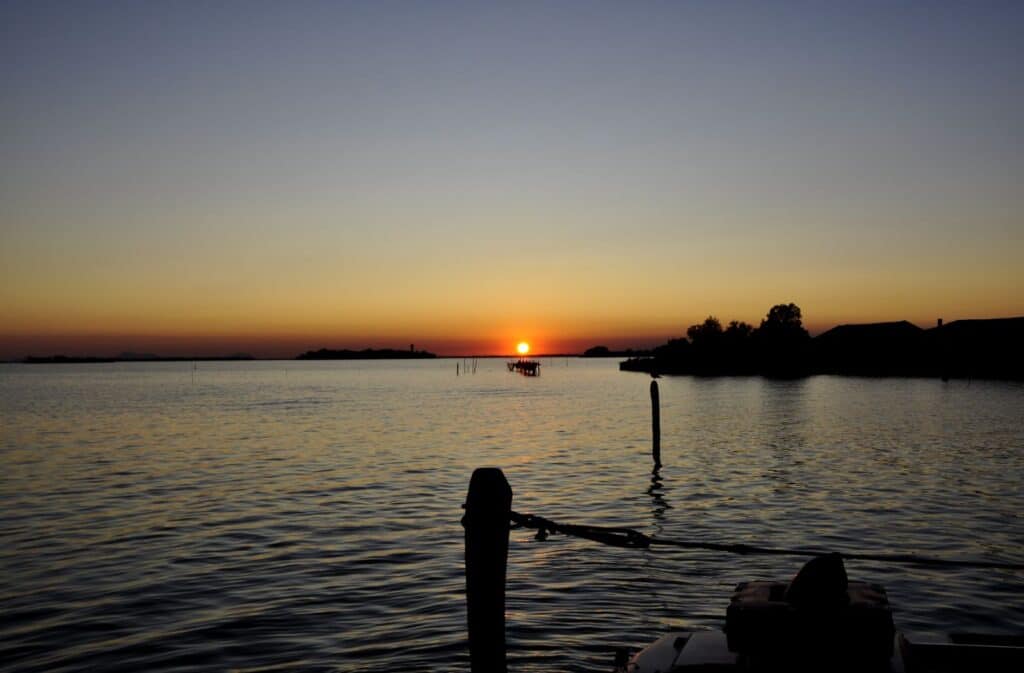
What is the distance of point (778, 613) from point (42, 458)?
43.6 meters

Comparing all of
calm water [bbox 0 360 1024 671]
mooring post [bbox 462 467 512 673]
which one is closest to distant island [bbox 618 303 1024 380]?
calm water [bbox 0 360 1024 671]

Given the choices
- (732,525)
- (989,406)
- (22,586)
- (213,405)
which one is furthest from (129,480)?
(989,406)

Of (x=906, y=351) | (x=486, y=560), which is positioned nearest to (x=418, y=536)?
(x=486, y=560)

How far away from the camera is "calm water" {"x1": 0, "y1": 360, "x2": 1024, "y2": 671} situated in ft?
45.3

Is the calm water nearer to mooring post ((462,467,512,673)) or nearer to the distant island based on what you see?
mooring post ((462,467,512,673))

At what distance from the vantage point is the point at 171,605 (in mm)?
15586

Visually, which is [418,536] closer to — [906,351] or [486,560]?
[486,560]

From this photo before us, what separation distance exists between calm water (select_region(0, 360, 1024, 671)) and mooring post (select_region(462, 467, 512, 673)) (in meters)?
4.44

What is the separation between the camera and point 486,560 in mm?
8102

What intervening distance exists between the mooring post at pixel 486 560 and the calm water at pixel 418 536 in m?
4.44

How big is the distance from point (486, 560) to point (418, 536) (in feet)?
46.8

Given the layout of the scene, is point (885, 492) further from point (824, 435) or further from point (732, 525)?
point (824, 435)

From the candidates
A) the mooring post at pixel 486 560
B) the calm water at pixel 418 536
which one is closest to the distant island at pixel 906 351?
the calm water at pixel 418 536

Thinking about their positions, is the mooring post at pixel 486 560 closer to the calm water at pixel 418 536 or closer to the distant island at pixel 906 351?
the calm water at pixel 418 536
